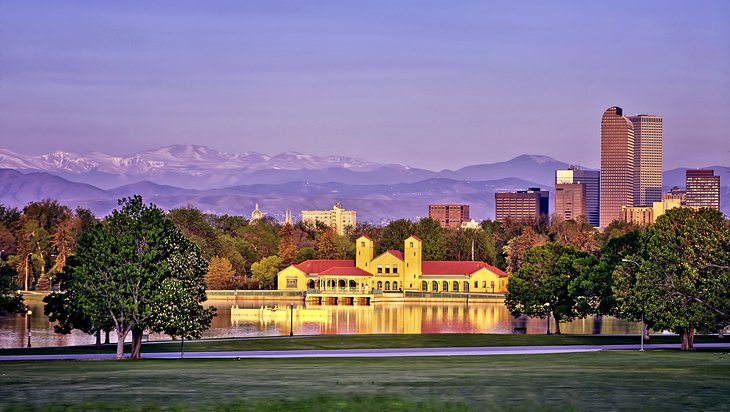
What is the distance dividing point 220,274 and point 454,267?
128 ft

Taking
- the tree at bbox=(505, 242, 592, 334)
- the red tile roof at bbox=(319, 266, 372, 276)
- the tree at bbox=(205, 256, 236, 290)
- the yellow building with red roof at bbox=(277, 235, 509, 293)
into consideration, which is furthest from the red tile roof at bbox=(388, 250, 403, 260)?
the tree at bbox=(505, 242, 592, 334)

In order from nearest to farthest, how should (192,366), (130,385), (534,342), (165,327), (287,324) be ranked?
(130,385)
(192,366)
(165,327)
(534,342)
(287,324)

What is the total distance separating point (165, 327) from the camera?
195ft

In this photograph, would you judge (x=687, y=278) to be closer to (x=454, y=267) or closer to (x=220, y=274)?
(x=454, y=267)

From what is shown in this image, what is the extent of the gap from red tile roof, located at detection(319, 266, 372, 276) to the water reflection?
86.0 feet

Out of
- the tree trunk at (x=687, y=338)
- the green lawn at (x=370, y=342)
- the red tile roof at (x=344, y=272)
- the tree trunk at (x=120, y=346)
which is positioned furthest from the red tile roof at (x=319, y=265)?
the tree trunk at (x=120, y=346)

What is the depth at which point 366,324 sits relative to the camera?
119m

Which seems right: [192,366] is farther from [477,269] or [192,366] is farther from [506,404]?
[477,269]

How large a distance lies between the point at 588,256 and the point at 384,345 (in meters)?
25.9

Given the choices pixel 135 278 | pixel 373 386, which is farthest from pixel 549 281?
pixel 373 386

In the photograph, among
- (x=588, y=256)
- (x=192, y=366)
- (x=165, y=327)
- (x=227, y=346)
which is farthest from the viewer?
(x=588, y=256)

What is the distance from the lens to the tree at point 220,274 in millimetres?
183500

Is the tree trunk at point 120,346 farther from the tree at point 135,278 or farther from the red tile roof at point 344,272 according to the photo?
the red tile roof at point 344,272

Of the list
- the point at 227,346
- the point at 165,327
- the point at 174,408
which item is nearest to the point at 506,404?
the point at 174,408
